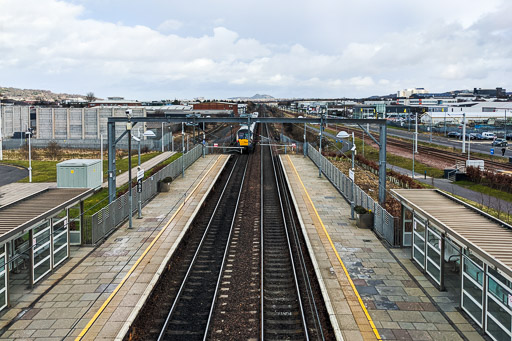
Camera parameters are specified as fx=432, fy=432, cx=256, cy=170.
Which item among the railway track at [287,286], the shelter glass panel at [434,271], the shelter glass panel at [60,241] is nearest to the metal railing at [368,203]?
the shelter glass panel at [434,271]

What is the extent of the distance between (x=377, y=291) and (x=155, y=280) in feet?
23.4

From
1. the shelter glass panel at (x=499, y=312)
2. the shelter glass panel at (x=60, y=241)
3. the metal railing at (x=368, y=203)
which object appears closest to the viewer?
the shelter glass panel at (x=499, y=312)

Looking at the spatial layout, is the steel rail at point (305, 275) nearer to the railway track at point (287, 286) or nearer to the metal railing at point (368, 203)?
the railway track at point (287, 286)

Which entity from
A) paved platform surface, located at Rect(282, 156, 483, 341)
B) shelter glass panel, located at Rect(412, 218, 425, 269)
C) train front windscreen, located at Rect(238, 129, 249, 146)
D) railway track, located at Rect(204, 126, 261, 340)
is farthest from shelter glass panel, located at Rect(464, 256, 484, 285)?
train front windscreen, located at Rect(238, 129, 249, 146)

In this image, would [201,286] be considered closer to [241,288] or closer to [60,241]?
[241,288]

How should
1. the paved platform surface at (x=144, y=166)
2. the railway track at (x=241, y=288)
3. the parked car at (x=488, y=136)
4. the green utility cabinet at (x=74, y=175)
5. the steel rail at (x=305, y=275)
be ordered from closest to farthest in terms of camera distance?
the railway track at (x=241, y=288), the steel rail at (x=305, y=275), the green utility cabinet at (x=74, y=175), the paved platform surface at (x=144, y=166), the parked car at (x=488, y=136)

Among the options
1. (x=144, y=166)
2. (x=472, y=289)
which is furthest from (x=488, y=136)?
(x=472, y=289)

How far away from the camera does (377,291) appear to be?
13.6 meters

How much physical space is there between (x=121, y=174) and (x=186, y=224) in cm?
2063

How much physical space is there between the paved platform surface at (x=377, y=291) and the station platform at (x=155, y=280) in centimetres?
3

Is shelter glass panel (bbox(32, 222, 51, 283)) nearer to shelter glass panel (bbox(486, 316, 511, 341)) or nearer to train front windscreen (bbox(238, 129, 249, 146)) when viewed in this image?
shelter glass panel (bbox(486, 316, 511, 341))

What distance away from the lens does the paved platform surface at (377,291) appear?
36.4 ft

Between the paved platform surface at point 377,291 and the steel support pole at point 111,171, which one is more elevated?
the steel support pole at point 111,171

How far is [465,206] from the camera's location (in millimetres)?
15328
